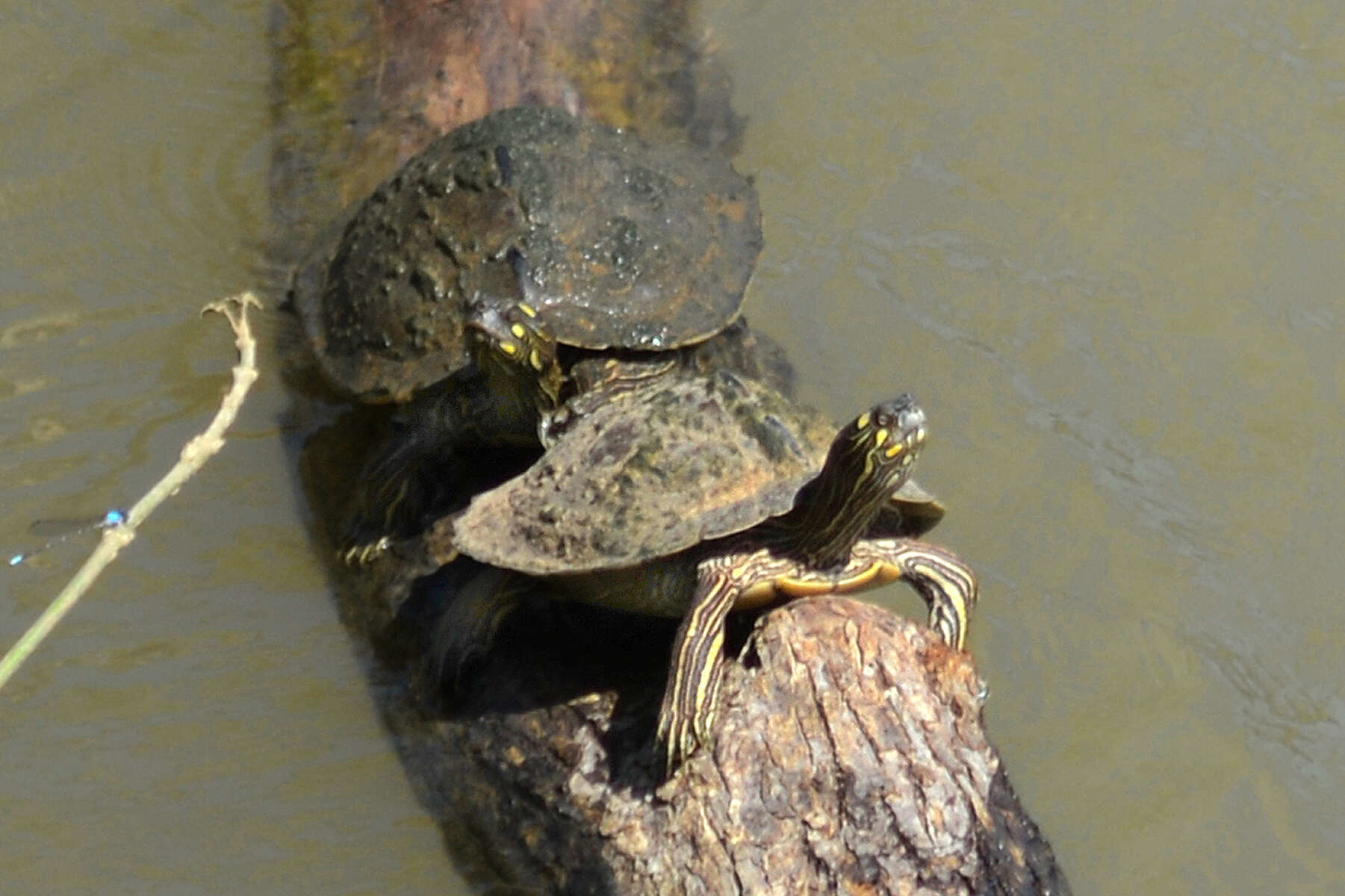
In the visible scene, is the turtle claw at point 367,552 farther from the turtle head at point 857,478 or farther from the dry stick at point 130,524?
the turtle head at point 857,478

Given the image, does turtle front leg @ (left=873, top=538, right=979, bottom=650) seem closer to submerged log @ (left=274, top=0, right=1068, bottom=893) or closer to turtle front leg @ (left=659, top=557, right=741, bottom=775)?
submerged log @ (left=274, top=0, right=1068, bottom=893)

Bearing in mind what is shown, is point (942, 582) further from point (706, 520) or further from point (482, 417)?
point (482, 417)

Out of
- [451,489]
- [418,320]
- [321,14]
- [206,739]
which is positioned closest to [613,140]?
[418,320]

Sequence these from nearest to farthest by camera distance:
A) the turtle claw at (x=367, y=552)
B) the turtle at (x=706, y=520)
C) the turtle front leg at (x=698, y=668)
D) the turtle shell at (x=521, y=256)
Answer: the turtle front leg at (x=698, y=668) → the turtle at (x=706, y=520) → the turtle claw at (x=367, y=552) → the turtle shell at (x=521, y=256)

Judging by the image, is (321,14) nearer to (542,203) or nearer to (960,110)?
(542,203)

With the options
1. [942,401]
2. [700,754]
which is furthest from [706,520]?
[942,401]

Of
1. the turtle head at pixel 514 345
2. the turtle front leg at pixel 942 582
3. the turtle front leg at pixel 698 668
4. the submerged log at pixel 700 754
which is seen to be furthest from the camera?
the turtle head at pixel 514 345

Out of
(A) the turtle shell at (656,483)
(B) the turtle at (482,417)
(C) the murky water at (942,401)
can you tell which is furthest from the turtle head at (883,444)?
(C) the murky water at (942,401)
